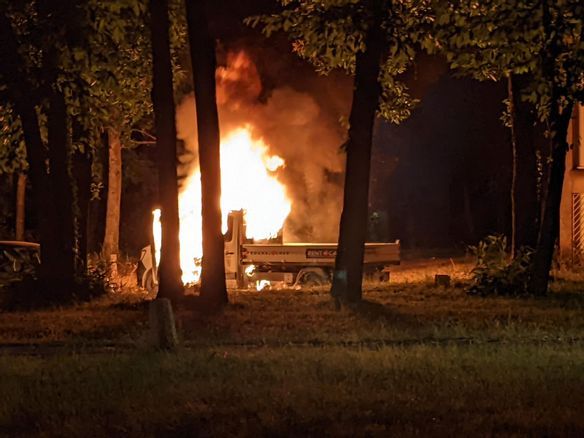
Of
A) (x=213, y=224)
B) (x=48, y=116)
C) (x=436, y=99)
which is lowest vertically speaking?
(x=213, y=224)

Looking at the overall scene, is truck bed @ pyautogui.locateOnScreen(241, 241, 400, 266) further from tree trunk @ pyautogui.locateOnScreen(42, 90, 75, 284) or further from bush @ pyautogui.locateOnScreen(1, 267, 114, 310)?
tree trunk @ pyautogui.locateOnScreen(42, 90, 75, 284)

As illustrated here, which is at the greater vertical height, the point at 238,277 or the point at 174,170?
the point at 174,170

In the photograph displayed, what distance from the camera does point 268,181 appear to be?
27.5m

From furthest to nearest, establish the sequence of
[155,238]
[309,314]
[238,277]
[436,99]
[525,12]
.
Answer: [436,99] < [155,238] < [238,277] < [309,314] < [525,12]

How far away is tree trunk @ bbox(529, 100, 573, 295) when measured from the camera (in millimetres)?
17156

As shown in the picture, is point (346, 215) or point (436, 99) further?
point (436, 99)

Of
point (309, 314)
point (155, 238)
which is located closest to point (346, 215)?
point (309, 314)

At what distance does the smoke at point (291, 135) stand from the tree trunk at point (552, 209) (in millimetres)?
8939

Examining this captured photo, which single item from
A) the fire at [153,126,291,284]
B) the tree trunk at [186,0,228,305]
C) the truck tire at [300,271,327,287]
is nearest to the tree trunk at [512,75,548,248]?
the truck tire at [300,271,327,287]

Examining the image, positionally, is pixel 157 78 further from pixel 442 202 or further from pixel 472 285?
pixel 442 202

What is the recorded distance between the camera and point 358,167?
16.2 meters

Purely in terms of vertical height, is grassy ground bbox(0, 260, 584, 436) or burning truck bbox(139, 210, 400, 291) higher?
burning truck bbox(139, 210, 400, 291)

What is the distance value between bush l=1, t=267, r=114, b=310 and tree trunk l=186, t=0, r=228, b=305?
2824 millimetres

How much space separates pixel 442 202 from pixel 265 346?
4181cm
